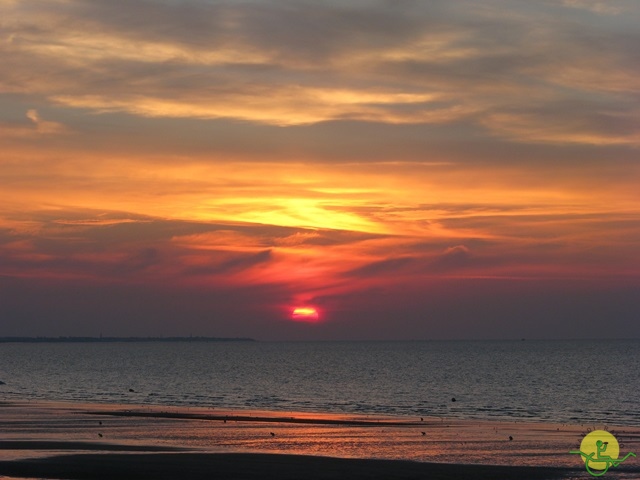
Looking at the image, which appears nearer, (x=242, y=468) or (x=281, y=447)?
(x=242, y=468)

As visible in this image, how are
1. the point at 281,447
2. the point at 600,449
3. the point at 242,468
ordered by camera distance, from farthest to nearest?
the point at 600,449, the point at 281,447, the point at 242,468

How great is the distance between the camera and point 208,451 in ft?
181

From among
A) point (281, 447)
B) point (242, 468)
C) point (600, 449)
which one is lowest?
point (242, 468)

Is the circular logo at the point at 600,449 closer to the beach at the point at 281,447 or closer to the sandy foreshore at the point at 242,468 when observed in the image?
the beach at the point at 281,447

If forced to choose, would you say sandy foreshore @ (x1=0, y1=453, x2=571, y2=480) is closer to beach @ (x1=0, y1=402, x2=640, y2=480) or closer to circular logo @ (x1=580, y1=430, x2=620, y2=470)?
beach @ (x1=0, y1=402, x2=640, y2=480)

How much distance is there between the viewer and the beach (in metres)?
47.2

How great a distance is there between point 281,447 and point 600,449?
1926cm

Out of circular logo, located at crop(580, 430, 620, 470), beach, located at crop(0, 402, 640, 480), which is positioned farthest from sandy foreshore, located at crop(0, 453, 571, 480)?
circular logo, located at crop(580, 430, 620, 470)

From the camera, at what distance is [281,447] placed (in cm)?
5731

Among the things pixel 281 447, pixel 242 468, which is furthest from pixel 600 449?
pixel 242 468

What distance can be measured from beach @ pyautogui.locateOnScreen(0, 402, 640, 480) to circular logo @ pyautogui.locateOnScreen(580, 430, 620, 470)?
0.92 m

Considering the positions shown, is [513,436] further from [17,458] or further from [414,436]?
[17,458]

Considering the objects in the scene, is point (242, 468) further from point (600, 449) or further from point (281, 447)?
point (600, 449)

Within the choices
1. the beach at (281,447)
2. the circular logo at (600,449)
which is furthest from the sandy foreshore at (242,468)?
the circular logo at (600,449)
